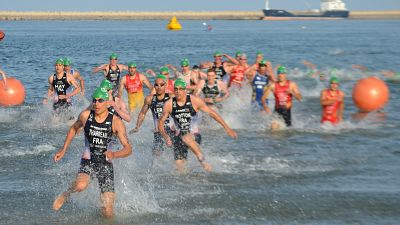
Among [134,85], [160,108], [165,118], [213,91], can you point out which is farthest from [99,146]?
[134,85]

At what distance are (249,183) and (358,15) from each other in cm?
16867

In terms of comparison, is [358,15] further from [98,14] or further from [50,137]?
[50,137]

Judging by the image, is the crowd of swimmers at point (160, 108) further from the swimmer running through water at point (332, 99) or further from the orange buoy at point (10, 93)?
the orange buoy at point (10, 93)

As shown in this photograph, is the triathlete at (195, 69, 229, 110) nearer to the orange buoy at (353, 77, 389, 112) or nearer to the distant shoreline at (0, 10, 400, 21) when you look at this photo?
the orange buoy at (353, 77, 389, 112)

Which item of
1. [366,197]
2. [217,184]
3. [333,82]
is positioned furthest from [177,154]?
[333,82]

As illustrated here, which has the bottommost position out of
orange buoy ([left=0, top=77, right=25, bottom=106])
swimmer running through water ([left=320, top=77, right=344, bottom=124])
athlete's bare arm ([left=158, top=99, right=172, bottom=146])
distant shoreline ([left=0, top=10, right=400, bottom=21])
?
distant shoreline ([left=0, top=10, right=400, bottom=21])

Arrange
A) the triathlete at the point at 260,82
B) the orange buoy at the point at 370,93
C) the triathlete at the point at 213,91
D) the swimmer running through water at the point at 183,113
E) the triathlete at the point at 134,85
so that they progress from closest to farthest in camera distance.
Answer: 1. the swimmer running through water at the point at 183,113
2. the triathlete at the point at 213,91
3. the triathlete at the point at 134,85
4. the triathlete at the point at 260,82
5. the orange buoy at the point at 370,93

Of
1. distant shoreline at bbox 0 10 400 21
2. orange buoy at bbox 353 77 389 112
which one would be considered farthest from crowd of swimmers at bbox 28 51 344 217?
distant shoreline at bbox 0 10 400 21

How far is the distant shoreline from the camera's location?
574 ft

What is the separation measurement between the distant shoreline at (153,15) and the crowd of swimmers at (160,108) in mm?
156640

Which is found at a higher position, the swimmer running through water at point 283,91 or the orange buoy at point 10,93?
the swimmer running through water at point 283,91

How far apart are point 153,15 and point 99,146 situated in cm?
18154

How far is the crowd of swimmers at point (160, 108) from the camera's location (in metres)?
8.73

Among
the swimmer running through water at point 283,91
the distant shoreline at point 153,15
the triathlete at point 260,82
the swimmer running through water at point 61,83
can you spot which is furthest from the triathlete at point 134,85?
the distant shoreline at point 153,15
